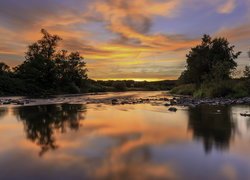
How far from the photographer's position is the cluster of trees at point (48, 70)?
69.0 meters

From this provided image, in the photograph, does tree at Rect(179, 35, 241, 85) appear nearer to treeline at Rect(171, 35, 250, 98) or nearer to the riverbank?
treeline at Rect(171, 35, 250, 98)

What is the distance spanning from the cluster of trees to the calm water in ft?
179

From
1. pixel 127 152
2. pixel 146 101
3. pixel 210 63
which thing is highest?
pixel 210 63

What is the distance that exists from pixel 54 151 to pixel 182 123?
748cm

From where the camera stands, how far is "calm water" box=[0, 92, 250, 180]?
22.8ft

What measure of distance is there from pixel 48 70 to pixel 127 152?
6517cm

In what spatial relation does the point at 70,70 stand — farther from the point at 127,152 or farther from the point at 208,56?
the point at 127,152

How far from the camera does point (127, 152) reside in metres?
9.05

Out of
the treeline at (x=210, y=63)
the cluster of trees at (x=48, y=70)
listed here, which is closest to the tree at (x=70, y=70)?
the cluster of trees at (x=48, y=70)

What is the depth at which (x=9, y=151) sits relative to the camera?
912cm

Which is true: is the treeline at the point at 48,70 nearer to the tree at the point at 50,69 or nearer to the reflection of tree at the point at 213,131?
the tree at the point at 50,69

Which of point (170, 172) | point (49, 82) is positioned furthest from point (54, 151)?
point (49, 82)

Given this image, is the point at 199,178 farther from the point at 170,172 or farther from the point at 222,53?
the point at 222,53

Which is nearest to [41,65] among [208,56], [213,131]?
[208,56]
